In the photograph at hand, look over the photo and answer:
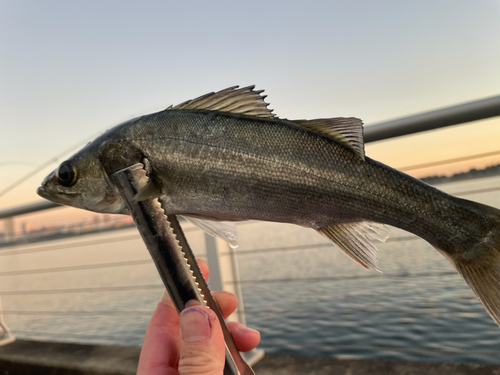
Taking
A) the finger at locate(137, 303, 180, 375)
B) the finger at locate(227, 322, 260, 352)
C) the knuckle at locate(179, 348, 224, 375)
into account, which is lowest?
the finger at locate(227, 322, 260, 352)

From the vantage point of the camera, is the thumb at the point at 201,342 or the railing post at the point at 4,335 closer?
the thumb at the point at 201,342

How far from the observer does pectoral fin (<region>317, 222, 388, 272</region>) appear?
511mm

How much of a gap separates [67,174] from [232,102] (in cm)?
30

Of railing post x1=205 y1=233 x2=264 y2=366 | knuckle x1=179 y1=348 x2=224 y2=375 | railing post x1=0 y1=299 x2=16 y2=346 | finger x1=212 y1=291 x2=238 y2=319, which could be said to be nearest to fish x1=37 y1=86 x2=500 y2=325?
knuckle x1=179 y1=348 x2=224 y2=375

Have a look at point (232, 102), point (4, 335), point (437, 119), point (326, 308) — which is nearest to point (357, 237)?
point (232, 102)

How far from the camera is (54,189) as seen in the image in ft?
1.99

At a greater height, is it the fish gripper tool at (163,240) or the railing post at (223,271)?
the fish gripper tool at (163,240)

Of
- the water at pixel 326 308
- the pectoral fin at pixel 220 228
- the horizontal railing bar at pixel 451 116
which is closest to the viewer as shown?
the pectoral fin at pixel 220 228

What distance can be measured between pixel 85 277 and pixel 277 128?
1410cm

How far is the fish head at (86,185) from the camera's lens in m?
0.58

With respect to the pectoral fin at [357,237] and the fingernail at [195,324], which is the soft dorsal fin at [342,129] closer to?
the pectoral fin at [357,237]

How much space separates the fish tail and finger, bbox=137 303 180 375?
2.30ft

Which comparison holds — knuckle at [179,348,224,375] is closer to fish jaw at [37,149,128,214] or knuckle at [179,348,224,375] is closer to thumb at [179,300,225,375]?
thumb at [179,300,225,375]

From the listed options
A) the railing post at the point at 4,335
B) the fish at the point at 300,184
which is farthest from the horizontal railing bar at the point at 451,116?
the railing post at the point at 4,335
